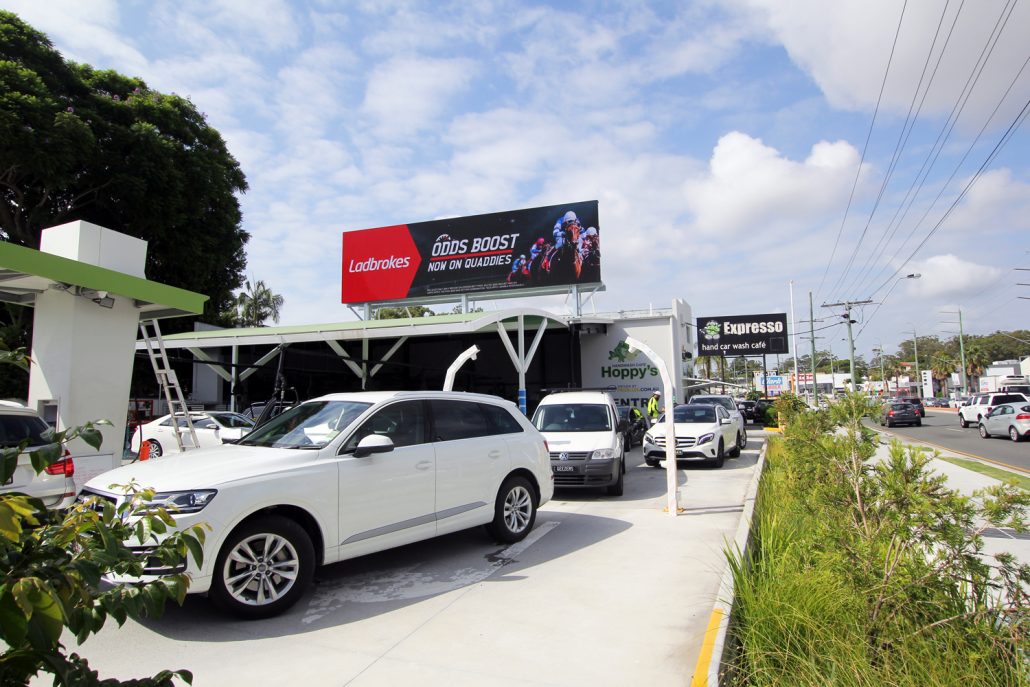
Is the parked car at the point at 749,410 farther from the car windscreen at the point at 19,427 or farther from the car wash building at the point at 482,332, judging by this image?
the car windscreen at the point at 19,427

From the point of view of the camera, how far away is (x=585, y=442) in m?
10.5

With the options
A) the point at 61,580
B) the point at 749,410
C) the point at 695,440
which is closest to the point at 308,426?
the point at 61,580

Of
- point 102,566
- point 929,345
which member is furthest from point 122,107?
point 929,345

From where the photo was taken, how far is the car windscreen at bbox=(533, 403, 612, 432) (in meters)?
11.4

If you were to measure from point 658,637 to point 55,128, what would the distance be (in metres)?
23.4

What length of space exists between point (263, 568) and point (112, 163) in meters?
22.9

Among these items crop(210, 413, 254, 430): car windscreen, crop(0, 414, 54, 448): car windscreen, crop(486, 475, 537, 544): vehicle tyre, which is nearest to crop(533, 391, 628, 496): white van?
crop(486, 475, 537, 544): vehicle tyre

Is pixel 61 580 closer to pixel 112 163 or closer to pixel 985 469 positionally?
pixel 985 469

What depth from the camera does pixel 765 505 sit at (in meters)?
7.73

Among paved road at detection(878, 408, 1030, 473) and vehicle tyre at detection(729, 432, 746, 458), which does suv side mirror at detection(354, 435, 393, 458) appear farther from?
paved road at detection(878, 408, 1030, 473)

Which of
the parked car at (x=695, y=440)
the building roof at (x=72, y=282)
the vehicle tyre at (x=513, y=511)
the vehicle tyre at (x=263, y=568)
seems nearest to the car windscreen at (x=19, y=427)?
the building roof at (x=72, y=282)

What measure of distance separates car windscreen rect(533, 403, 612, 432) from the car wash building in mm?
13017

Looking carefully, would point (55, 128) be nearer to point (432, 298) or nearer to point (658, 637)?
point (432, 298)

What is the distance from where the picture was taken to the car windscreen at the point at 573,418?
11383mm
